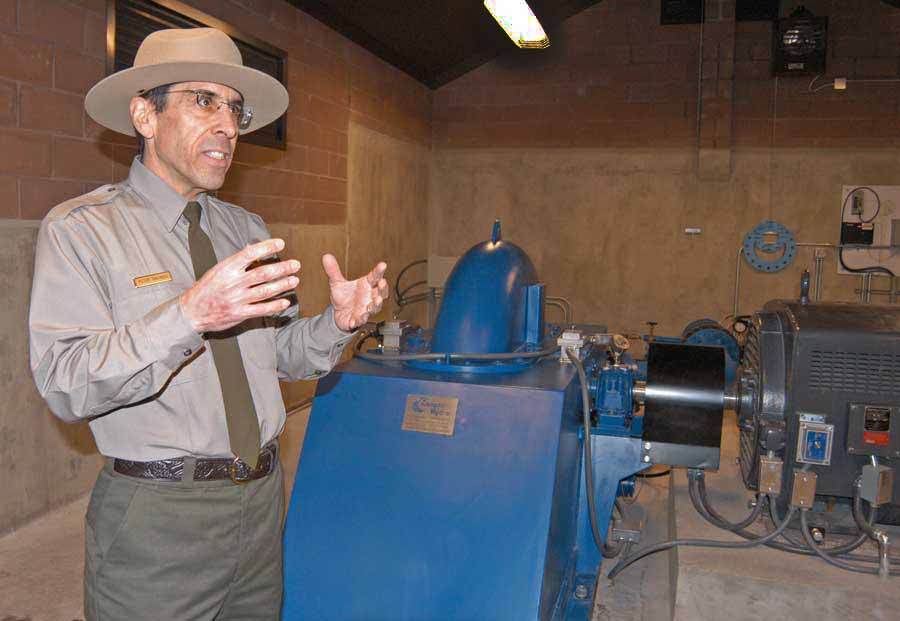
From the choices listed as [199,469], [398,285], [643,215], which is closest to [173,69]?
[199,469]

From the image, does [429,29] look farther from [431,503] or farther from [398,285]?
[431,503]

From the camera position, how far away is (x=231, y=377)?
4.60ft

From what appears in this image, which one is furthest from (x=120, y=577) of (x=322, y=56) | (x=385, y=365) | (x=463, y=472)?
(x=322, y=56)

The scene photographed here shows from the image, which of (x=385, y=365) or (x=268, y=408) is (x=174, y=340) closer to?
(x=268, y=408)

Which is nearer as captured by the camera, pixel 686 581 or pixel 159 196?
pixel 159 196

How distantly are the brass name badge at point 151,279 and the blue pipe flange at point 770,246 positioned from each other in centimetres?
563

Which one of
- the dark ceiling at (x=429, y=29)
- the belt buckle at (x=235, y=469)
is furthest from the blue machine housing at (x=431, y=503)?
the dark ceiling at (x=429, y=29)

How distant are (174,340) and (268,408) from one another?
0.39m

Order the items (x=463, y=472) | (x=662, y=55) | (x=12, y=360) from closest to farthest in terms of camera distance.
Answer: (x=463, y=472)
(x=12, y=360)
(x=662, y=55)

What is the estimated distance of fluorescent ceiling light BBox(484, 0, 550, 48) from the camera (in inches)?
169

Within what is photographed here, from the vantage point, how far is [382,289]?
1527 mm

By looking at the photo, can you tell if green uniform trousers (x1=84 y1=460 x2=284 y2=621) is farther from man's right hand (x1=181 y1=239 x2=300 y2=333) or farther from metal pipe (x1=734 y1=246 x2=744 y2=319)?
metal pipe (x1=734 y1=246 x2=744 y2=319)

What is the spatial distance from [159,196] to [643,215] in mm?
5573

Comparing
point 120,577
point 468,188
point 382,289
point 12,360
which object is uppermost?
point 468,188
